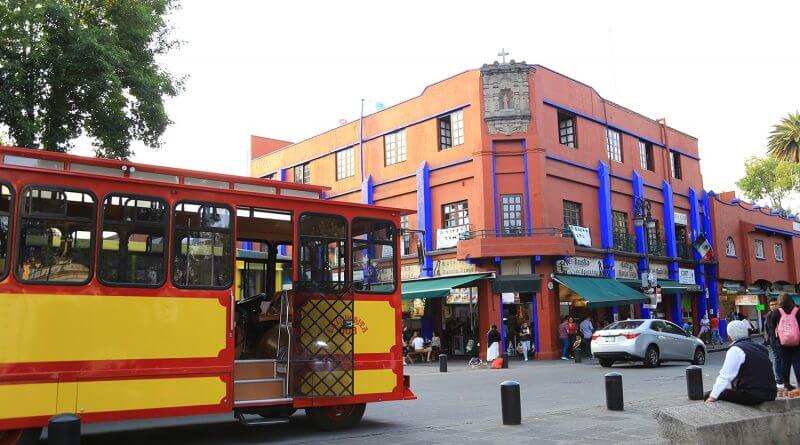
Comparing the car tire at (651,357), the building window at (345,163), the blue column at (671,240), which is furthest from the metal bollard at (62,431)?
the blue column at (671,240)

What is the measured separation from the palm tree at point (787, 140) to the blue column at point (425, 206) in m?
43.9

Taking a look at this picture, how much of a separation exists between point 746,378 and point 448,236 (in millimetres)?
19672

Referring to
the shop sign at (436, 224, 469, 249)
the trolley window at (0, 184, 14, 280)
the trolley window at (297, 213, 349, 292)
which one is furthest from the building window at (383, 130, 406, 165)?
the trolley window at (0, 184, 14, 280)

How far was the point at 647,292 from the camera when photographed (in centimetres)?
2612

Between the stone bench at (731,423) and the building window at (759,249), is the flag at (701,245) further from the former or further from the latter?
the stone bench at (731,423)

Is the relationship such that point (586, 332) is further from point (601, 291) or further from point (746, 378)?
point (746, 378)

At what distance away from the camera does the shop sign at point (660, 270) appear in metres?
31.3

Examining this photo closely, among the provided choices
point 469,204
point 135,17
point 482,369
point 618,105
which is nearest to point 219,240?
point 135,17

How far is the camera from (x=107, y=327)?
762cm

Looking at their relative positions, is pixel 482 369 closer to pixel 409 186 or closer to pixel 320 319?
pixel 409 186

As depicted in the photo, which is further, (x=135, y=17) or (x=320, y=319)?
(x=135, y=17)

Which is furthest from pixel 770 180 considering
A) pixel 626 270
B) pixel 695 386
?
pixel 695 386

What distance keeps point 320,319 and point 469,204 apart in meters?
17.6

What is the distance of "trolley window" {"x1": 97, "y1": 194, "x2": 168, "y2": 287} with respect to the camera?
25.3 ft
